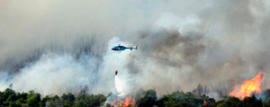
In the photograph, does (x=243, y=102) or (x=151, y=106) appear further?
(x=151, y=106)

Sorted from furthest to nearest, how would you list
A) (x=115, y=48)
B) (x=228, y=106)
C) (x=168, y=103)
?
(x=168, y=103) < (x=115, y=48) < (x=228, y=106)

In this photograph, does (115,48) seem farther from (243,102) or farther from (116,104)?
(243,102)

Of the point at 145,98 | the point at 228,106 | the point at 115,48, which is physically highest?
the point at 115,48

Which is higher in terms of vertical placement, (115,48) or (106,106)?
(115,48)

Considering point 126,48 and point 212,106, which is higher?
point 126,48

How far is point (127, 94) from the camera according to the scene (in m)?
180

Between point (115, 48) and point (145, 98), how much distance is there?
846 inches

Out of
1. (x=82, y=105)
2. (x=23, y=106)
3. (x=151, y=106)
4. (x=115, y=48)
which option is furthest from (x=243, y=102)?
(x=23, y=106)

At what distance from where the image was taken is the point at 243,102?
549 ft

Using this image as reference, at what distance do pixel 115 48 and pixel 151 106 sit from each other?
82.1 feet

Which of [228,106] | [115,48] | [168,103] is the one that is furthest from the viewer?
[168,103]

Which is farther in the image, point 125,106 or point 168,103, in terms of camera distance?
point 168,103

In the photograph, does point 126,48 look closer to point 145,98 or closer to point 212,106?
point 145,98

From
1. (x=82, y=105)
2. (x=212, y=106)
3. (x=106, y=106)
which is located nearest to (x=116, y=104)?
(x=106, y=106)
